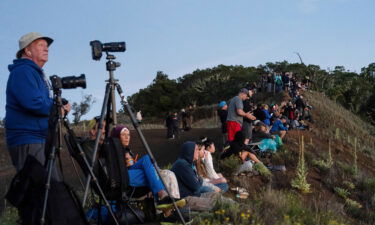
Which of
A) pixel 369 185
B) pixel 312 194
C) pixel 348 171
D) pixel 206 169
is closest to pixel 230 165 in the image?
pixel 206 169

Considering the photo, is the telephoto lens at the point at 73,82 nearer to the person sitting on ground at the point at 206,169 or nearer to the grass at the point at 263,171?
the person sitting on ground at the point at 206,169

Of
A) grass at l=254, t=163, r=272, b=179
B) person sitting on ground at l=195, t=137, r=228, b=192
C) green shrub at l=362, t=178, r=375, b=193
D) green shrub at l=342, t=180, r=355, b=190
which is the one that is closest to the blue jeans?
person sitting on ground at l=195, t=137, r=228, b=192

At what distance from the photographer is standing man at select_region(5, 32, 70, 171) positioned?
187 inches

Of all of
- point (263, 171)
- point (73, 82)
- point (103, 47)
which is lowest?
point (263, 171)

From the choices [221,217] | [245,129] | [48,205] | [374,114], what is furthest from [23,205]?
[374,114]

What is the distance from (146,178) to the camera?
670cm

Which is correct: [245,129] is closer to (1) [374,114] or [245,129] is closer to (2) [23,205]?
(2) [23,205]

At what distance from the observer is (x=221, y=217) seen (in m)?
6.18

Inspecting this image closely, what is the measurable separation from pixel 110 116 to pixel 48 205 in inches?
56.5

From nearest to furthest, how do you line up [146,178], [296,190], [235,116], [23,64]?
[23,64] < [146,178] < [296,190] < [235,116]

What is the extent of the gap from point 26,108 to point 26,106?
0.09 feet

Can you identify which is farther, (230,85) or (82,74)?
(230,85)

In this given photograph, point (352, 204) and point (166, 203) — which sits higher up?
point (166, 203)

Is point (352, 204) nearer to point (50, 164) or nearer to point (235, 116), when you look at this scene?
point (235, 116)
